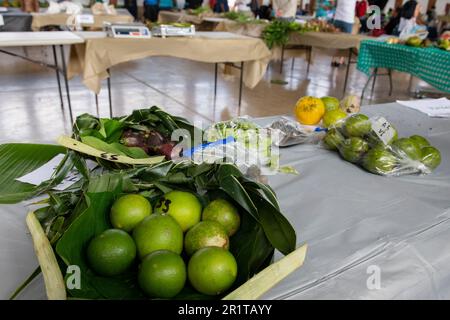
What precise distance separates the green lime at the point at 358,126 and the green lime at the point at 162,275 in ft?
2.14

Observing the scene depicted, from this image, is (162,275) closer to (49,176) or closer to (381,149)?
(49,176)

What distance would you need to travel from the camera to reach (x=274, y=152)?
3.17 ft

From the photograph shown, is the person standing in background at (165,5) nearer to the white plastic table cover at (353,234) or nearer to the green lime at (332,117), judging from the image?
the green lime at (332,117)

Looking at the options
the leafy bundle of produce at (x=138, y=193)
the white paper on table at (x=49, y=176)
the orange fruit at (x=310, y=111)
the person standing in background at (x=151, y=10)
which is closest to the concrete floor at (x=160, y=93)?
the white paper on table at (x=49, y=176)

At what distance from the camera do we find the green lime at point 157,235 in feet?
1.64

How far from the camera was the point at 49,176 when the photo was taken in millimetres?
834

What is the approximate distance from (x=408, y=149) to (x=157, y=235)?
69cm

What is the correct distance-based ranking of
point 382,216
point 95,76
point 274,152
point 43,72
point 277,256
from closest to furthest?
point 277,256
point 382,216
point 274,152
point 95,76
point 43,72

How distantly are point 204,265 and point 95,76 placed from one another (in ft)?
8.67

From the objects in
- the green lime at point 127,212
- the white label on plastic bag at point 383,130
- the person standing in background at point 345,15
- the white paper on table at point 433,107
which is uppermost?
the person standing in background at point 345,15

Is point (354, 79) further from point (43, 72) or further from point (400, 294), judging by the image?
point (400, 294)

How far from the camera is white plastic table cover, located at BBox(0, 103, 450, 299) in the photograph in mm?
557

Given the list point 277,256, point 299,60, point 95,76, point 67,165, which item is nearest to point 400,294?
point 277,256
